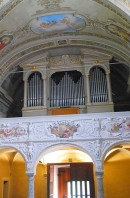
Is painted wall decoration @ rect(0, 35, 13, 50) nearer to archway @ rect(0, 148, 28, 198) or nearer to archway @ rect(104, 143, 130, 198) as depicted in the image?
archway @ rect(0, 148, 28, 198)

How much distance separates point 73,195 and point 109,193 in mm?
1840

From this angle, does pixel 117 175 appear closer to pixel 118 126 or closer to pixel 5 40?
pixel 118 126

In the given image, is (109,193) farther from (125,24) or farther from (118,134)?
(125,24)

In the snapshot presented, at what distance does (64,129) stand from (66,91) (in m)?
2.68

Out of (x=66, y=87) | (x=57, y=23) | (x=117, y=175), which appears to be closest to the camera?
(x=57, y=23)

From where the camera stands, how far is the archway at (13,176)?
1470 centimetres

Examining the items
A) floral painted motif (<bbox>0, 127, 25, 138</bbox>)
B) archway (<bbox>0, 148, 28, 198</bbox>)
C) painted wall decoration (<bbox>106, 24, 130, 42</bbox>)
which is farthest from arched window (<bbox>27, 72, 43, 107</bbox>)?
painted wall decoration (<bbox>106, 24, 130, 42</bbox>)

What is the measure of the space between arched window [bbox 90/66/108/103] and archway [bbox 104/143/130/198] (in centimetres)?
297

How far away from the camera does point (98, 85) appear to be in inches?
532

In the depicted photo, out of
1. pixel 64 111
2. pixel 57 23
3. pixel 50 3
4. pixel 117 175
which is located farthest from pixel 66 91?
pixel 117 175

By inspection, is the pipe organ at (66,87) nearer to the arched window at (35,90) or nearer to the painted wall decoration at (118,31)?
the arched window at (35,90)

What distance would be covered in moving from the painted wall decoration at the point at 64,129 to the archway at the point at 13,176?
3969 mm

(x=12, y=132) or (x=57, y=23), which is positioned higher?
(x=57, y=23)

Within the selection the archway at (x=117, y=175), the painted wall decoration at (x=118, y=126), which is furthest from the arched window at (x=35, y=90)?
the archway at (x=117, y=175)
